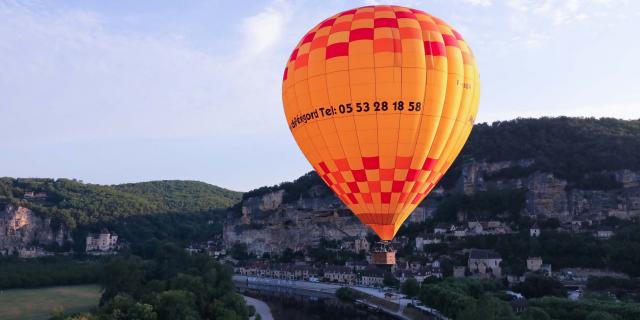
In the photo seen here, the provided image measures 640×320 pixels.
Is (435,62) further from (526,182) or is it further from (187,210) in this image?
(187,210)

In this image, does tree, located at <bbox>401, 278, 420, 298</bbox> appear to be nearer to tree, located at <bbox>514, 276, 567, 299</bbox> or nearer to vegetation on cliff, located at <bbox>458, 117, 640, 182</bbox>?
tree, located at <bbox>514, 276, 567, 299</bbox>

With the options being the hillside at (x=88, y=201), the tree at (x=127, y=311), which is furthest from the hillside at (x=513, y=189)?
the tree at (x=127, y=311)

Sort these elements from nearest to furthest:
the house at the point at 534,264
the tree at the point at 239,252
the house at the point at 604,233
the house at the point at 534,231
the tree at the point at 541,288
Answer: the tree at the point at 541,288 → the house at the point at 534,264 → the house at the point at 604,233 → the house at the point at 534,231 → the tree at the point at 239,252

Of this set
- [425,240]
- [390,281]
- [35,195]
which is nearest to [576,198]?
[425,240]

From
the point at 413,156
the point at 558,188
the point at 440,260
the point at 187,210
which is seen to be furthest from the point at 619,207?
the point at 187,210

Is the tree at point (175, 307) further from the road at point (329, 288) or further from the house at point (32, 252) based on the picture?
the house at point (32, 252)

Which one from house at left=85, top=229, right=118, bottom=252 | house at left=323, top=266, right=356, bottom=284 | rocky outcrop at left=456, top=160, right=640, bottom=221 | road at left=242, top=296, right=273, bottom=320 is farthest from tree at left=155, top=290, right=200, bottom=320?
house at left=85, top=229, right=118, bottom=252

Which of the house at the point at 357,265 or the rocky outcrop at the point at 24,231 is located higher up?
the rocky outcrop at the point at 24,231
